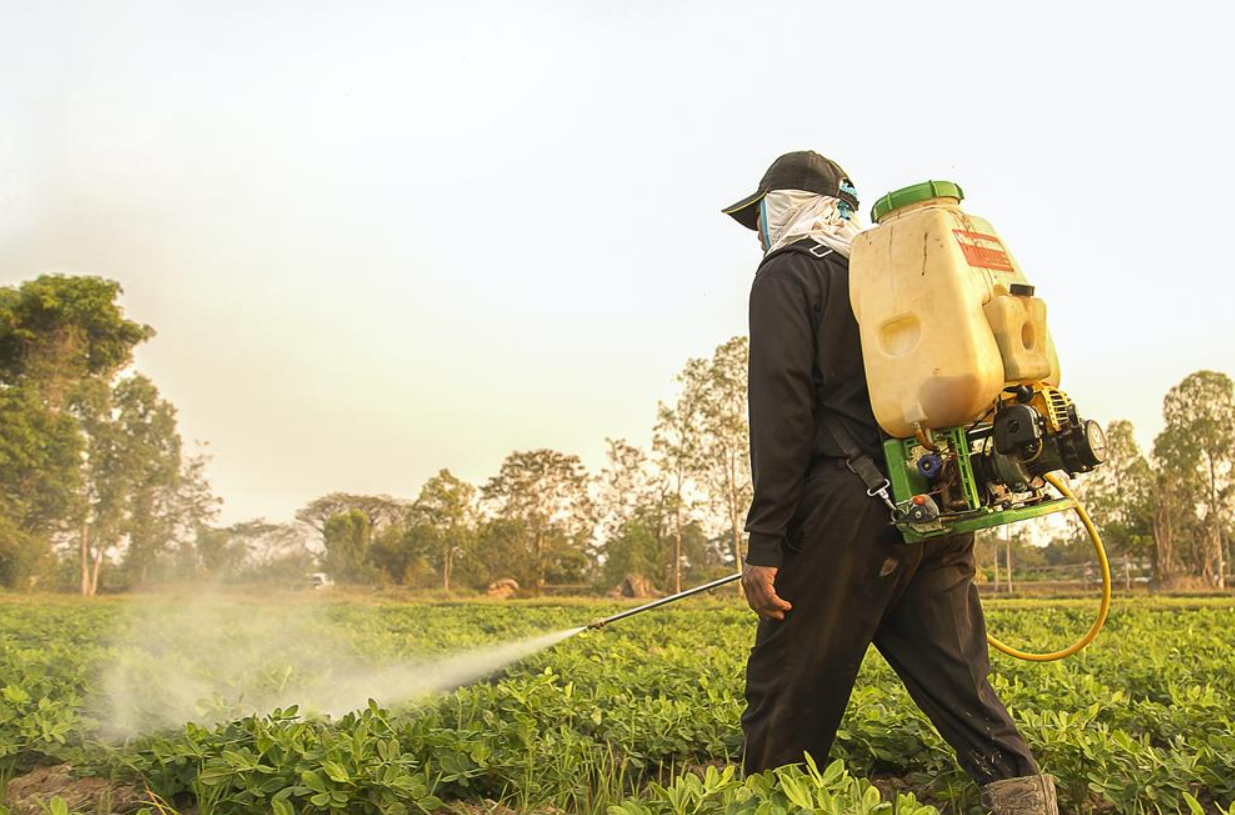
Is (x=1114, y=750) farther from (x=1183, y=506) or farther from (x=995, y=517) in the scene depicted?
(x=1183, y=506)

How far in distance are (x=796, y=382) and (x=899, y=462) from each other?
0.36 metres

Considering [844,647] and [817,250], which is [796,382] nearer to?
[817,250]

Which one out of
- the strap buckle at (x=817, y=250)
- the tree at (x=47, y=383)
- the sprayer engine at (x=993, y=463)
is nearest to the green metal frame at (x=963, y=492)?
the sprayer engine at (x=993, y=463)

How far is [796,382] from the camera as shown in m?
2.57

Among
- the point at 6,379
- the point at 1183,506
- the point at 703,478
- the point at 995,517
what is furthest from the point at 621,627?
the point at 1183,506

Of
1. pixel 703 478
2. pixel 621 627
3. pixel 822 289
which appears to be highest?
pixel 703 478

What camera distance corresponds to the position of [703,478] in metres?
32.7

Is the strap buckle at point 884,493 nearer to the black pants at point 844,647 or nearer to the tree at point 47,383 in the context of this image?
the black pants at point 844,647

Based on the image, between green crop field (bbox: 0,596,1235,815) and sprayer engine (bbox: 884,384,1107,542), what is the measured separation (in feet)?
2.56

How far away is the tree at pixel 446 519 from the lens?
37.3 m

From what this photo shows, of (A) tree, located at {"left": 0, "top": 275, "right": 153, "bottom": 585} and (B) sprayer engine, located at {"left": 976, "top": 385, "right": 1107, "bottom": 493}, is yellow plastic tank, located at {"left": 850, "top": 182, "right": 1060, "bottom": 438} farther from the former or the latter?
(A) tree, located at {"left": 0, "top": 275, "right": 153, "bottom": 585}

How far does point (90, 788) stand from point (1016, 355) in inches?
134

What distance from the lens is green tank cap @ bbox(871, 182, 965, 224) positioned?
8.28 ft

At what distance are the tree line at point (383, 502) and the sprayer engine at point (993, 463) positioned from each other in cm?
1171
